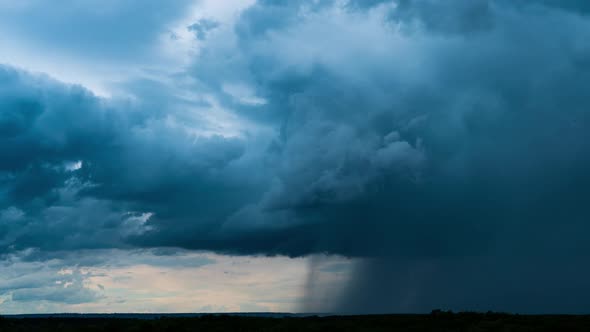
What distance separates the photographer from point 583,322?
269 feet

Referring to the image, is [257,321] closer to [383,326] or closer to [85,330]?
[383,326]

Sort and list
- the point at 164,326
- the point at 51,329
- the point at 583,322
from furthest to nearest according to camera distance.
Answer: the point at 51,329 < the point at 164,326 < the point at 583,322

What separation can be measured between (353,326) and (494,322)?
19645 millimetres

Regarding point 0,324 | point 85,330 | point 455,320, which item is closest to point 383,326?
point 455,320

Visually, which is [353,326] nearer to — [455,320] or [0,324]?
[455,320]

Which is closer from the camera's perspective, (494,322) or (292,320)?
(494,322)

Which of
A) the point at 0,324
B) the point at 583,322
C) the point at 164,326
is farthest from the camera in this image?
the point at 0,324

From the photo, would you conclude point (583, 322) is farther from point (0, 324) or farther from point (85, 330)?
point (0, 324)

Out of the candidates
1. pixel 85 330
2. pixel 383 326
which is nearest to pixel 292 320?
pixel 383 326

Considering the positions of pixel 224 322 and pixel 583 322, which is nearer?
pixel 583 322

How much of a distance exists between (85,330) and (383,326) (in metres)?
44.7

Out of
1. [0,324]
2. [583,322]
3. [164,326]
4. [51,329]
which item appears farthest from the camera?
[0,324]

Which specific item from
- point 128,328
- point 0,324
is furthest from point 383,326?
point 0,324

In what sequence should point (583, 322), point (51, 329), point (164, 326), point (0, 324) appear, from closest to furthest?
point (583, 322)
point (164, 326)
point (51, 329)
point (0, 324)
